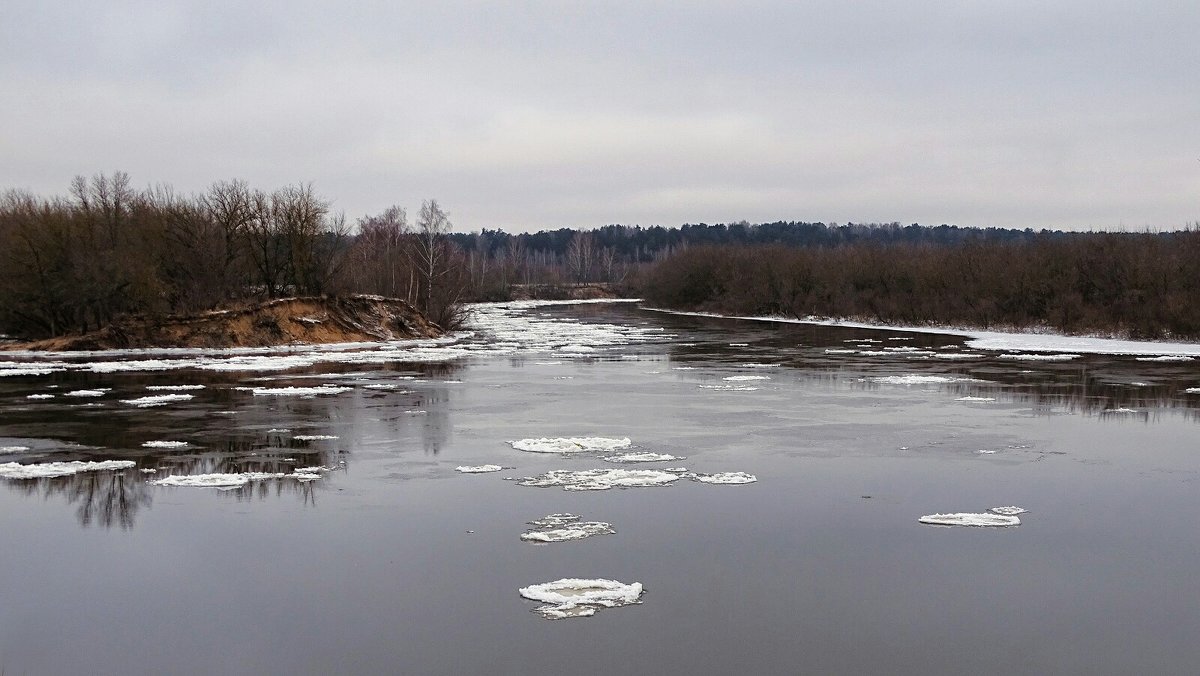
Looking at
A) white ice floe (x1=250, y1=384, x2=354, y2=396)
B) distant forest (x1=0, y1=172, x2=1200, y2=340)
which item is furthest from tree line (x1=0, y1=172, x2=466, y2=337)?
white ice floe (x1=250, y1=384, x2=354, y2=396)

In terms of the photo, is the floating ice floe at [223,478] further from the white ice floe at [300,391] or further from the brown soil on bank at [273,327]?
the brown soil on bank at [273,327]

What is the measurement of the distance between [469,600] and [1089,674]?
4.15 m

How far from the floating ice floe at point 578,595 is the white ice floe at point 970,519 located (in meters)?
3.60

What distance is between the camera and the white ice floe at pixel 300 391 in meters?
22.8

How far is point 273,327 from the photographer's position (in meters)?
42.6

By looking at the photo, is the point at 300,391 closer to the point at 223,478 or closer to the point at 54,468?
the point at 54,468

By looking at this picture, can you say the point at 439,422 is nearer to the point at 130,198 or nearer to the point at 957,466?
the point at 957,466

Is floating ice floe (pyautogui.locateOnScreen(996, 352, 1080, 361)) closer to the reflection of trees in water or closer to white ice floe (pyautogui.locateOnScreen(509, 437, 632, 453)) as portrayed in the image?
white ice floe (pyautogui.locateOnScreen(509, 437, 632, 453))

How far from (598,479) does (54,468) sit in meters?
6.97

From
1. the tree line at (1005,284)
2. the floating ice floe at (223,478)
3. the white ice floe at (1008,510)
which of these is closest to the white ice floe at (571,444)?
the floating ice floe at (223,478)

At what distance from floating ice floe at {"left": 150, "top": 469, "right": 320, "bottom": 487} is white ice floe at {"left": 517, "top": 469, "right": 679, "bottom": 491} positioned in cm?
279

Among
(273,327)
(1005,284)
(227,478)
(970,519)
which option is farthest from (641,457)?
(1005,284)

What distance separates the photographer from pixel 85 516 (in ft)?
34.6

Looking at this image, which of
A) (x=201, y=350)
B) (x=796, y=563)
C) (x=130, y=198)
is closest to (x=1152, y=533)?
(x=796, y=563)
